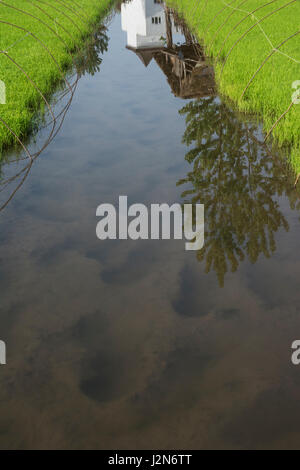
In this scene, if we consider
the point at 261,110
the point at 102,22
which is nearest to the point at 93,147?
the point at 261,110

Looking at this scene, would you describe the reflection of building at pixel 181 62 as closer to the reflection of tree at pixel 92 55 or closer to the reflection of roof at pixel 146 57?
the reflection of roof at pixel 146 57

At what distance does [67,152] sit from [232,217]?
2.78 meters

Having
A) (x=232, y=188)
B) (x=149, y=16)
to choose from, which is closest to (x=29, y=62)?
(x=232, y=188)

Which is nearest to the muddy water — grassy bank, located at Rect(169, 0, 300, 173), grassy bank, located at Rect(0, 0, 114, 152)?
grassy bank, located at Rect(169, 0, 300, 173)

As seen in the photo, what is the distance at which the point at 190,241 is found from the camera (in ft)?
12.6

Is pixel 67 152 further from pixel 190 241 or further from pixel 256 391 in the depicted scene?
pixel 256 391

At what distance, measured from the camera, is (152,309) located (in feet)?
10.1
